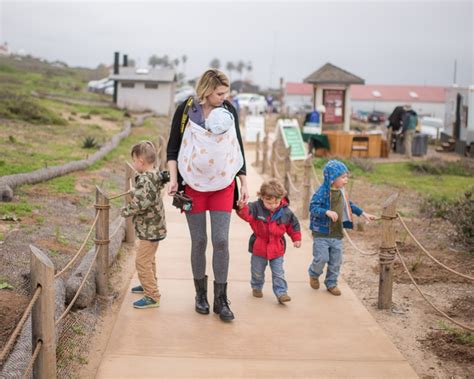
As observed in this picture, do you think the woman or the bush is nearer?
the woman

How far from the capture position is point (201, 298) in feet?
18.3

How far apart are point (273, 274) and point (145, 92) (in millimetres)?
36857

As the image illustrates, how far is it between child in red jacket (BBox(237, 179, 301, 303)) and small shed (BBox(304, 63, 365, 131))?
1666cm

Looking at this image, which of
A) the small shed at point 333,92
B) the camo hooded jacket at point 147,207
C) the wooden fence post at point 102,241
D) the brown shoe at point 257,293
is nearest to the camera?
the camo hooded jacket at point 147,207

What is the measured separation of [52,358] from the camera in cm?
384

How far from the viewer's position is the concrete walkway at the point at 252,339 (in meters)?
4.54

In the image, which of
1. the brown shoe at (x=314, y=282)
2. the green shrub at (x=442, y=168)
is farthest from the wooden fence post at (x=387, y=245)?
the green shrub at (x=442, y=168)

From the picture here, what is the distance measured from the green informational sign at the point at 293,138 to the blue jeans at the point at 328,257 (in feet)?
44.9

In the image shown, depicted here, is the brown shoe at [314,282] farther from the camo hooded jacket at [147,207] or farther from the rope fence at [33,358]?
the rope fence at [33,358]

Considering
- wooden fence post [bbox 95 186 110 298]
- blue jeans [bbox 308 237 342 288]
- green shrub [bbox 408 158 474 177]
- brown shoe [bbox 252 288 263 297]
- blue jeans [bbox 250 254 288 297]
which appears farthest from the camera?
green shrub [bbox 408 158 474 177]

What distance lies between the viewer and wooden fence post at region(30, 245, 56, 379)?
3682mm

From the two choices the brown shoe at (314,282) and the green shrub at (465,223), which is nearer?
the brown shoe at (314,282)

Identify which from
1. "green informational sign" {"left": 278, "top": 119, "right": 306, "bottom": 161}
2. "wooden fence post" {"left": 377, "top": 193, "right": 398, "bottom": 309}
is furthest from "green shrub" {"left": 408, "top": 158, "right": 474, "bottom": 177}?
"wooden fence post" {"left": 377, "top": 193, "right": 398, "bottom": 309}

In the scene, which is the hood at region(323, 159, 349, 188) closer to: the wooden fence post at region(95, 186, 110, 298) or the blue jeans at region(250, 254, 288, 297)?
the blue jeans at region(250, 254, 288, 297)
